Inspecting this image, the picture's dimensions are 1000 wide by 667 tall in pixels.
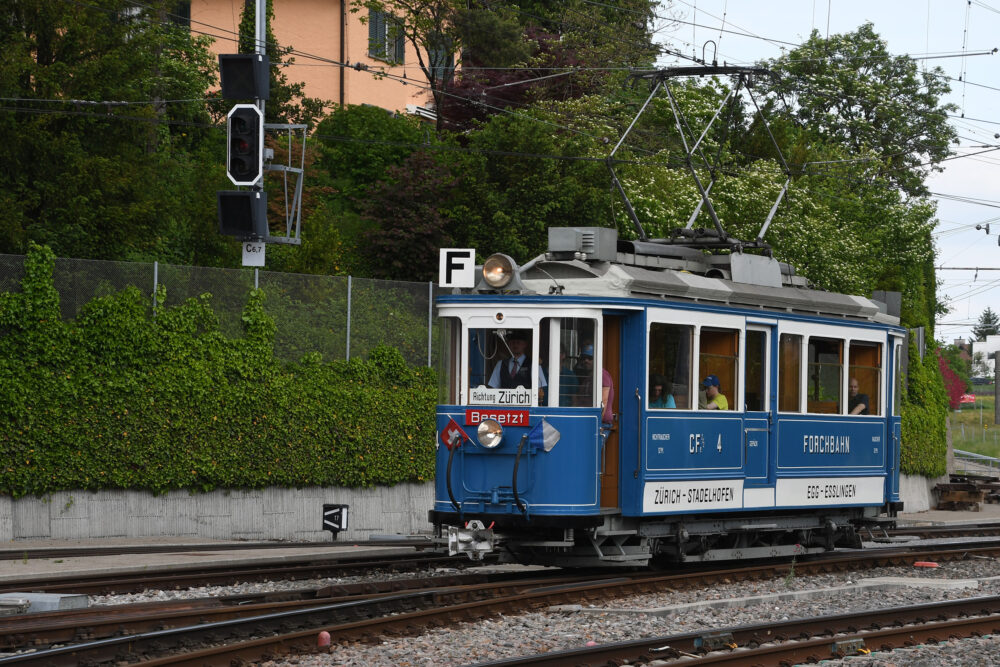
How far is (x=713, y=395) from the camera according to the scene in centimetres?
1437

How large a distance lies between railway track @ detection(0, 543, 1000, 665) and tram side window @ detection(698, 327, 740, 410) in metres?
1.82

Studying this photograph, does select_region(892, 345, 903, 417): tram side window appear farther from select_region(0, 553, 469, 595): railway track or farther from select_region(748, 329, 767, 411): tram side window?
select_region(0, 553, 469, 595): railway track

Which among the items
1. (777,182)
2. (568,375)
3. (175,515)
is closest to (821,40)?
(777,182)

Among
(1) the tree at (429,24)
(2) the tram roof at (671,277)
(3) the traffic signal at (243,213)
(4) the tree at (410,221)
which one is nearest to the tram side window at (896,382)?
(2) the tram roof at (671,277)

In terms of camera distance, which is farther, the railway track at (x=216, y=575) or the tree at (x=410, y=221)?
the tree at (x=410, y=221)

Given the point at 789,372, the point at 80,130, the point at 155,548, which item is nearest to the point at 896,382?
the point at 789,372

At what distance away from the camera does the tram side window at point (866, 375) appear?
653 inches

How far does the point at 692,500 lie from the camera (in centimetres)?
A: 1408

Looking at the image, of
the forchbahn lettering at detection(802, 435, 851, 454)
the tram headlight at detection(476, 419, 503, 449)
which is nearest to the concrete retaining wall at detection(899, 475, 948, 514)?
the forchbahn lettering at detection(802, 435, 851, 454)

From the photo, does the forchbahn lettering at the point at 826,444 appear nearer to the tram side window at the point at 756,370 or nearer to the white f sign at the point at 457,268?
the tram side window at the point at 756,370

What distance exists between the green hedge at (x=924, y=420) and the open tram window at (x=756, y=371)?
653 inches

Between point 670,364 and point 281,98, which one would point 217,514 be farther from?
point 281,98

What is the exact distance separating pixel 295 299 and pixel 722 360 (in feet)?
29.7

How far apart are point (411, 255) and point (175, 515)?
9.23 metres
